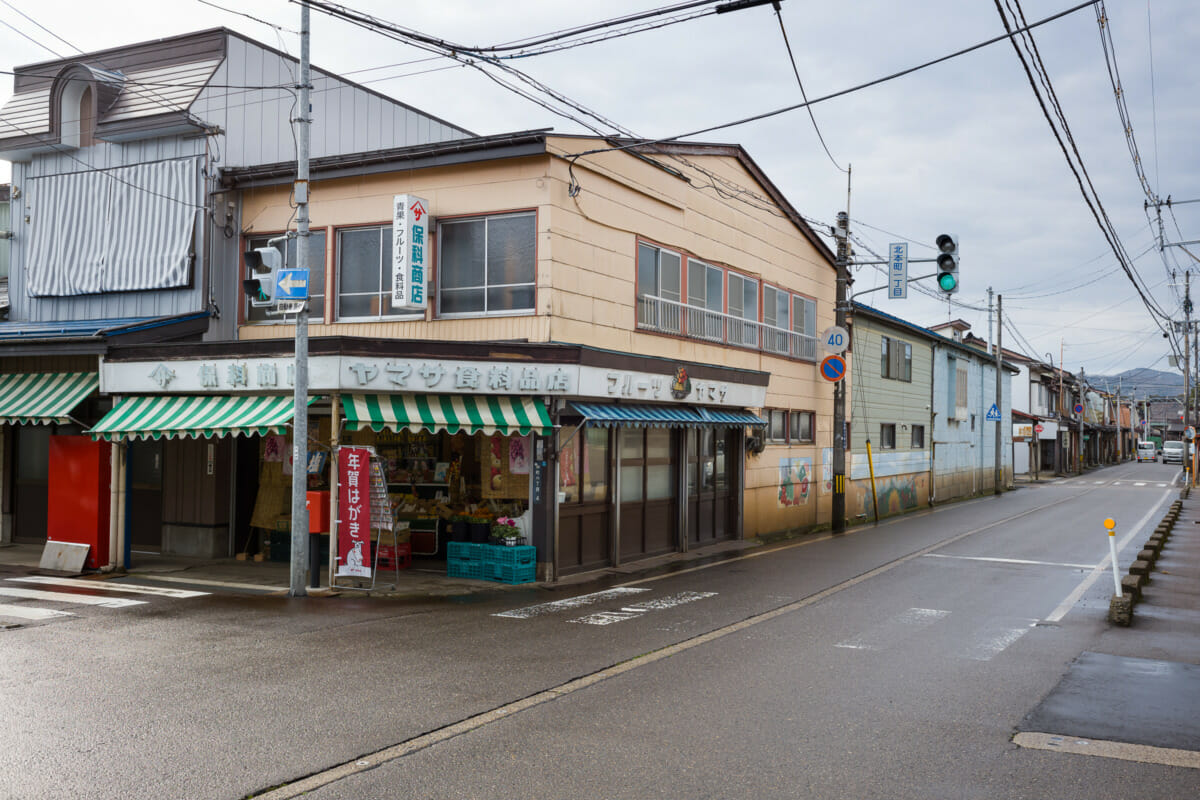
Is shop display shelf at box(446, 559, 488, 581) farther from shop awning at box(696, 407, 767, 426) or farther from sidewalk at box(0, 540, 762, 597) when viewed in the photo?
shop awning at box(696, 407, 767, 426)

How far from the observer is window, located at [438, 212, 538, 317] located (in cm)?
1551

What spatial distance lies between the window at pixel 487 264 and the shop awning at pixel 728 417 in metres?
5.07

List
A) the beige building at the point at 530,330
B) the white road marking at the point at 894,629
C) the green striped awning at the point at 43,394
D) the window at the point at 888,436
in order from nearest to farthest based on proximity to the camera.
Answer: the white road marking at the point at 894,629 → the beige building at the point at 530,330 → the green striped awning at the point at 43,394 → the window at the point at 888,436

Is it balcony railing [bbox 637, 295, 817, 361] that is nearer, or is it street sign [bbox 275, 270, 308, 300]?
street sign [bbox 275, 270, 308, 300]

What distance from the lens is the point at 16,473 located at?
63.3 ft

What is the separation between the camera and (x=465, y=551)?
15.1 m

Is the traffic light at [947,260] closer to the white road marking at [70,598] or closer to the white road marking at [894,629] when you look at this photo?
the white road marking at [894,629]

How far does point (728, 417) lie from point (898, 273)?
607cm

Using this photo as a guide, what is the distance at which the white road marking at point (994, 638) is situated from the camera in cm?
998

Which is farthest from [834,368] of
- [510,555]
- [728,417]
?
[510,555]

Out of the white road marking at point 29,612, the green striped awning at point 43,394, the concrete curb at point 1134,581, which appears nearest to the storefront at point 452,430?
the green striped awning at point 43,394

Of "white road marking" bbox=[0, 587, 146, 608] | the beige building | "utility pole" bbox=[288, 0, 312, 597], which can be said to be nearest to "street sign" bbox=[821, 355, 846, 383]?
the beige building

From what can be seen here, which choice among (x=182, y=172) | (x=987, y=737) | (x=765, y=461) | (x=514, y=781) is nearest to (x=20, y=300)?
(x=182, y=172)

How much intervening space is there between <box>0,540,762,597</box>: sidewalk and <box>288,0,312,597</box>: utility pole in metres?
0.66
